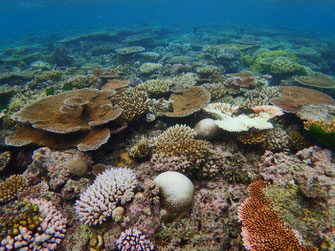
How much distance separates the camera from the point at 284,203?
272cm

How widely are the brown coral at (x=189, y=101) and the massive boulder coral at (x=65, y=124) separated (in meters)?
1.76

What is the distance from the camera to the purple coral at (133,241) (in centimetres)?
240

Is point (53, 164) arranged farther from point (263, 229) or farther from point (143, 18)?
point (143, 18)

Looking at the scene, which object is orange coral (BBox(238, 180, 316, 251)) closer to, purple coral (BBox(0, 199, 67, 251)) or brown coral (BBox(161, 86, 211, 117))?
brown coral (BBox(161, 86, 211, 117))

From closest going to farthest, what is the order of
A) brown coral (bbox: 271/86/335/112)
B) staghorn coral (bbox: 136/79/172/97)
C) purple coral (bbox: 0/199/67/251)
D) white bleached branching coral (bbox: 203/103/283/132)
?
purple coral (bbox: 0/199/67/251) < white bleached branching coral (bbox: 203/103/283/132) < brown coral (bbox: 271/86/335/112) < staghorn coral (bbox: 136/79/172/97)

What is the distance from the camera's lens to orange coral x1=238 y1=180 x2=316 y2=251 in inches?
89.7

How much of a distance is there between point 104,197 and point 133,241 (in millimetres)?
824

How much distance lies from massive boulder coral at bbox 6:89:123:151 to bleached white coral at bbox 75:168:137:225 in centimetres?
97

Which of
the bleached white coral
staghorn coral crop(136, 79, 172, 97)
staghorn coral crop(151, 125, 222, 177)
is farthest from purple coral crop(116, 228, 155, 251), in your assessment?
staghorn coral crop(136, 79, 172, 97)

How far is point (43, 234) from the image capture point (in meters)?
2.58

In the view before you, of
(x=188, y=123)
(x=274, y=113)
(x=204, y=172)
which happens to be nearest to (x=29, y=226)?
(x=204, y=172)

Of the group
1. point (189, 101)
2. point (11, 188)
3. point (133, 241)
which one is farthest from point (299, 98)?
point (11, 188)

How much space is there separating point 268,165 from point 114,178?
10.4 ft

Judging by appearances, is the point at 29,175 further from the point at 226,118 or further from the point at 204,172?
the point at 226,118
